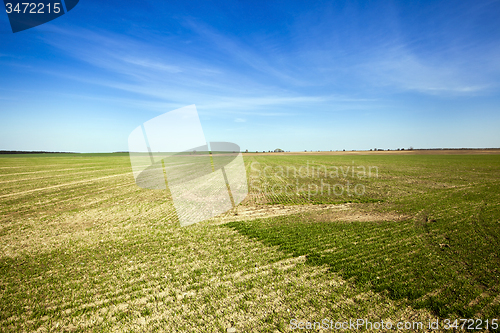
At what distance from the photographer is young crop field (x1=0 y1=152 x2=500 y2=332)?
181 inches

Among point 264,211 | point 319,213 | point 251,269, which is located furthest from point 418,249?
point 264,211

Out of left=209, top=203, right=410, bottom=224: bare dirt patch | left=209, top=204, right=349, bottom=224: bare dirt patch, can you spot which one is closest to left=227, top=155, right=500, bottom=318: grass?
left=209, top=203, right=410, bottom=224: bare dirt patch

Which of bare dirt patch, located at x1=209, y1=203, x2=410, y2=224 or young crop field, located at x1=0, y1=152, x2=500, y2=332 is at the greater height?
bare dirt patch, located at x1=209, y1=203, x2=410, y2=224

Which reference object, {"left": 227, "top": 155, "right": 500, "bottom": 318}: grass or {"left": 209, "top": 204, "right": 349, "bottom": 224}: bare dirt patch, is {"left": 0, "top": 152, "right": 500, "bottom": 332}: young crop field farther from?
{"left": 209, "top": 204, "right": 349, "bottom": 224}: bare dirt patch

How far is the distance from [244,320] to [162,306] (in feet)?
6.74

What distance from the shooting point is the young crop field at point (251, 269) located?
4602 mm

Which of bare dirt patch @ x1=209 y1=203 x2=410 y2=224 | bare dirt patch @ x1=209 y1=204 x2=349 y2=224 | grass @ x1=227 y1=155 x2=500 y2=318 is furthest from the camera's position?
bare dirt patch @ x1=209 y1=204 x2=349 y2=224

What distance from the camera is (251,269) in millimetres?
6465

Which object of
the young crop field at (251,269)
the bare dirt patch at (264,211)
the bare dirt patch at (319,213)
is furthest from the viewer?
the bare dirt patch at (264,211)

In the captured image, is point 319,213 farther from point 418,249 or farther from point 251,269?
point 251,269

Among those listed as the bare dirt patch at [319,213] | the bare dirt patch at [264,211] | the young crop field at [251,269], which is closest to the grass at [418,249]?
the young crop field at [251,269]

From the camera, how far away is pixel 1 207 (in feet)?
45.5

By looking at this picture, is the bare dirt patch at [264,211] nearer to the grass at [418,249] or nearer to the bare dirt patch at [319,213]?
the bare dirt patch at [319,213]

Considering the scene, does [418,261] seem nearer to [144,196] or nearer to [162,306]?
[162,306]
